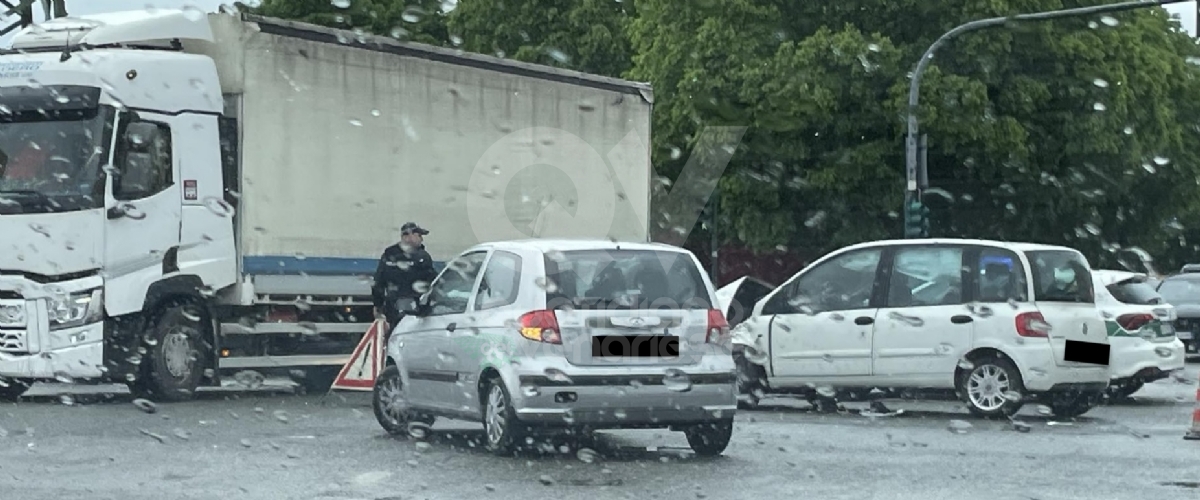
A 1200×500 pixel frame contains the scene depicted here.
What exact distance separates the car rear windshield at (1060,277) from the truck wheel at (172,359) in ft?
23.8

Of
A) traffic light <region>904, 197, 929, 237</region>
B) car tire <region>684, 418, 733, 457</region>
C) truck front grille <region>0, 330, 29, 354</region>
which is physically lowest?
car tire <region>684, 418, 733, 457</region>

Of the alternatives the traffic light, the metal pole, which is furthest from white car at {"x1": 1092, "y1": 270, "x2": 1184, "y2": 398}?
the metal pole

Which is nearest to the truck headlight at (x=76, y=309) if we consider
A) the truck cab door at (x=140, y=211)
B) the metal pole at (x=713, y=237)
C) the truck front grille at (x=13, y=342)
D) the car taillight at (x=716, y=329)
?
the truck cab door at (x=140, y=211)

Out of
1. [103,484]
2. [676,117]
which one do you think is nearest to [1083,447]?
[103,484]

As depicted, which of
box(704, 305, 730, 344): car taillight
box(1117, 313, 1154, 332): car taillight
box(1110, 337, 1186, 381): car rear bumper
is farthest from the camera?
box(1117, 313, 1154, 332): car taillight

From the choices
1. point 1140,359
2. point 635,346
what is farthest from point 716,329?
point 1140,359

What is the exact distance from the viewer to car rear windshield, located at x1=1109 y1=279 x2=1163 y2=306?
19.1 meters

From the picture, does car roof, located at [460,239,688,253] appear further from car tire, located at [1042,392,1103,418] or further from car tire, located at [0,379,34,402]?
car tire, located at [0,379,34,402]

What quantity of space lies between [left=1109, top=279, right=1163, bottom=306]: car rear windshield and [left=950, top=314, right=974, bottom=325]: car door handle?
334 cm

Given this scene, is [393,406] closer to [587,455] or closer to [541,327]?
[587,455]

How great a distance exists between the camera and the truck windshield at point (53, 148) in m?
16.4

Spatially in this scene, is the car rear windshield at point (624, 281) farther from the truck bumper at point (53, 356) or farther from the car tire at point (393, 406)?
the truck bumper at point (53, 356)

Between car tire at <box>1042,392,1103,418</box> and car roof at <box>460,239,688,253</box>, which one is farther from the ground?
car roof at <box>460,239,688,253</box>

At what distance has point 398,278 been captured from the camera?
56.8ft
